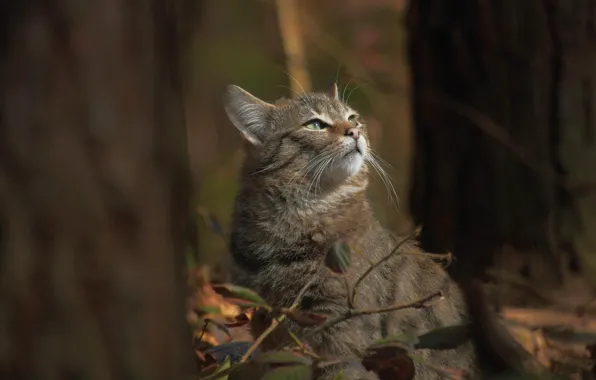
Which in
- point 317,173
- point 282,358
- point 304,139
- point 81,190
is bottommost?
point 282,358

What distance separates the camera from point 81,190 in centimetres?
163

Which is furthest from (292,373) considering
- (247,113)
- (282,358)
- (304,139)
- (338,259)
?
(247,113)

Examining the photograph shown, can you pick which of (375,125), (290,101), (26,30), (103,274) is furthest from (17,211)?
(375,125)

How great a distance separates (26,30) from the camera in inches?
63.4

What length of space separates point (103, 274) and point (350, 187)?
2360 millimetres

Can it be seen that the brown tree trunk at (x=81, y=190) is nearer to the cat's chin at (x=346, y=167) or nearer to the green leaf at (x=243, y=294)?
the green leaf at (x=243, y=294)

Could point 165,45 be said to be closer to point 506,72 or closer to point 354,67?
point 506,72

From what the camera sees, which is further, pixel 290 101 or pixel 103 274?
pixel 290 101

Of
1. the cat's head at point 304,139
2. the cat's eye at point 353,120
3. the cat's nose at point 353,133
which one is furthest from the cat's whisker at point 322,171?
the cat's eye at point 353,120

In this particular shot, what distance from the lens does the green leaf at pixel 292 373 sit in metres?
2.12

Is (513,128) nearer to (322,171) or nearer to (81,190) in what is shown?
(322,171)

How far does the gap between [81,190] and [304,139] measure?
237 cm

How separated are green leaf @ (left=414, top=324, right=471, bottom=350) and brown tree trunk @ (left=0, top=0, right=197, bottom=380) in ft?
2.53

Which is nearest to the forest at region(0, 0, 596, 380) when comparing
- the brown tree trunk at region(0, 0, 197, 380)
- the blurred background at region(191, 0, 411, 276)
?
the brown tree trunk at region(0, 0, 197, 380)
